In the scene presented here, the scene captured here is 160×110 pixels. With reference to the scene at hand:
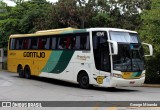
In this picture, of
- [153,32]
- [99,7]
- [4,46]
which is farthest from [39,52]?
[4,46]

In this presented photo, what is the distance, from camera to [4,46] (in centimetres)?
4725

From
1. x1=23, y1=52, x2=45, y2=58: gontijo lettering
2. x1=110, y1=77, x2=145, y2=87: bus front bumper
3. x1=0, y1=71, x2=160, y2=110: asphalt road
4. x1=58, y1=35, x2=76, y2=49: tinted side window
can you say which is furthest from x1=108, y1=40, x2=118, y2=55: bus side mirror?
x1=23, y1=52, x2=45, y2=58: gontijo lettering

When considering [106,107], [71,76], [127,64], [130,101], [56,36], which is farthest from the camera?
[56,36]

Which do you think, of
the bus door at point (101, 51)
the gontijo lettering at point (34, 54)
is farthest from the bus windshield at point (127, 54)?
the gontijo lettering at point (34, 54)

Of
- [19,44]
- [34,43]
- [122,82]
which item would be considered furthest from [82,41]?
[19,44]

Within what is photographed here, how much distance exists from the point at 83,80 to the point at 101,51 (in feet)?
7.63

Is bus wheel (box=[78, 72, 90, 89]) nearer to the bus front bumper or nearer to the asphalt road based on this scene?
the asphalt road

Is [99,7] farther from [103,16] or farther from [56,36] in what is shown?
[56,36]

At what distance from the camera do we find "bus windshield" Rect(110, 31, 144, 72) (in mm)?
19281

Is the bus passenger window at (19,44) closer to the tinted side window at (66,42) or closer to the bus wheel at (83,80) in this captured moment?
the tinted side window at (66,42)

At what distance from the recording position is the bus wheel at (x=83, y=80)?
68.3 feet

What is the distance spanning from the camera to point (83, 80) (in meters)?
21.2

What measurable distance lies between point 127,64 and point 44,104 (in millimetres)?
7039

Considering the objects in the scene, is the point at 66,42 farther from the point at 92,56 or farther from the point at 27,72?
the point at 27,72
